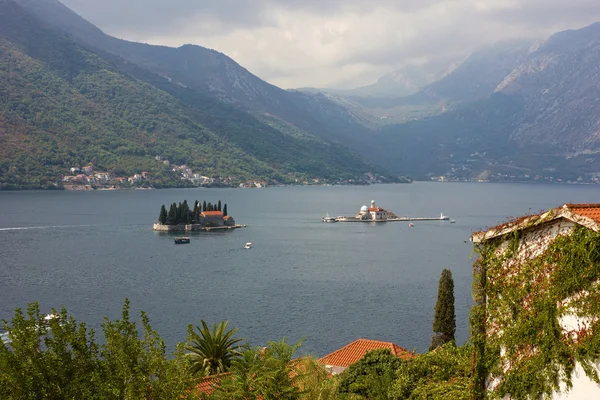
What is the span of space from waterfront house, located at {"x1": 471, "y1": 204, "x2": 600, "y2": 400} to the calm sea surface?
1197 inches

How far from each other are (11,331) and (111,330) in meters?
1.55

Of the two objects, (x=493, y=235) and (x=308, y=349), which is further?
(x=308, y=349)

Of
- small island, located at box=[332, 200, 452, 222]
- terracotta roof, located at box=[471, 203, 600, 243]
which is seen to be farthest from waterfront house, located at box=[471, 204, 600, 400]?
small island, located at box=[332, 200, 452, 222]

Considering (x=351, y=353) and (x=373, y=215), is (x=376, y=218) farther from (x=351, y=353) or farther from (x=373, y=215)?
(x=351, y=353)

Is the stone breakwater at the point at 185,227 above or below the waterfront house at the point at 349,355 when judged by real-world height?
above

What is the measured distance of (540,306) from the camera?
31.2 feet

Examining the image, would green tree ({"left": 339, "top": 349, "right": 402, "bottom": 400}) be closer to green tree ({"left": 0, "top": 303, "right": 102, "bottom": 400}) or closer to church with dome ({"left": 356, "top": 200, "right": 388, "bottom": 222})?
green tree ({"left": 0, "top": 303, "right": 102, "bottom": 400})

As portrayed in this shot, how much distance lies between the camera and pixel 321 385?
1542 centimetres

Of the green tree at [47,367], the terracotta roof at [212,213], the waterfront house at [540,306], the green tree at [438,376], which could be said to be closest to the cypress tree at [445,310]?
the green tree at [438,376]

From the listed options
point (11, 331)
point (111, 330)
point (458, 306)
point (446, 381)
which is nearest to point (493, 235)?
point (446, 381)

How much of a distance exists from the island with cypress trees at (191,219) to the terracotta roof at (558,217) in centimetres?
10495

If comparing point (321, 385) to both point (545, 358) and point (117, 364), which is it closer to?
point (117, 364)

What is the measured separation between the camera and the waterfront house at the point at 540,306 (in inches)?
353

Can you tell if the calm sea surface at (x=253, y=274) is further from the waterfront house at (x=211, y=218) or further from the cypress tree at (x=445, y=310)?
the cypress tree at (x=445, y=310)
